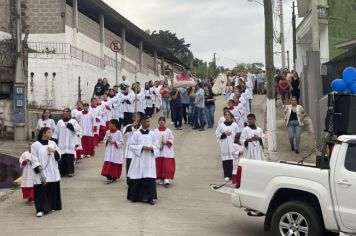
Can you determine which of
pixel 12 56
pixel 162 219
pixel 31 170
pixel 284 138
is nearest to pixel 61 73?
pixel 12 56

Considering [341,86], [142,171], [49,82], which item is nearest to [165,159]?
[142,171]

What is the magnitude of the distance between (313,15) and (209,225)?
13.4 meters

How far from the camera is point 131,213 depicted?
37.1ft

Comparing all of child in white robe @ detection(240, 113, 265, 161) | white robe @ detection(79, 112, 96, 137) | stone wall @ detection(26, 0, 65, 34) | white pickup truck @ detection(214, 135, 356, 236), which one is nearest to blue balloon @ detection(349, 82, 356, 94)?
white pickup truck @ detection(214, 135, 356, 236)

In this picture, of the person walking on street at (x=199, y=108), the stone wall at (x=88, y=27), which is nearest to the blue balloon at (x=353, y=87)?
the person walking on street at (x=199, y=108)

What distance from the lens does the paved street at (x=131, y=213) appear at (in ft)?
33.3

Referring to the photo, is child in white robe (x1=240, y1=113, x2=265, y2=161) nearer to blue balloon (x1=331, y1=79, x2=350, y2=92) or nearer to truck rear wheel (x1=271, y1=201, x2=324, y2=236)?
blue balloon (x1=331, y1=79, x2=350, y2=92)

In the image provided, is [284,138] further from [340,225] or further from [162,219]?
[340,225]

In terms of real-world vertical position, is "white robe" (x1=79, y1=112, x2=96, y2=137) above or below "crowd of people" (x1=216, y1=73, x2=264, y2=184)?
above

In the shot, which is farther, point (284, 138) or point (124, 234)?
point (284, 138)

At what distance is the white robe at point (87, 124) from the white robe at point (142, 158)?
5.52m

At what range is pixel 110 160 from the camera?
1462cm

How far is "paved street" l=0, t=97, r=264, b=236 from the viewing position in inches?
400

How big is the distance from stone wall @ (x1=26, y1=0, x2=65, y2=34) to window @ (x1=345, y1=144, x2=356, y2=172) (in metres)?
21.4
